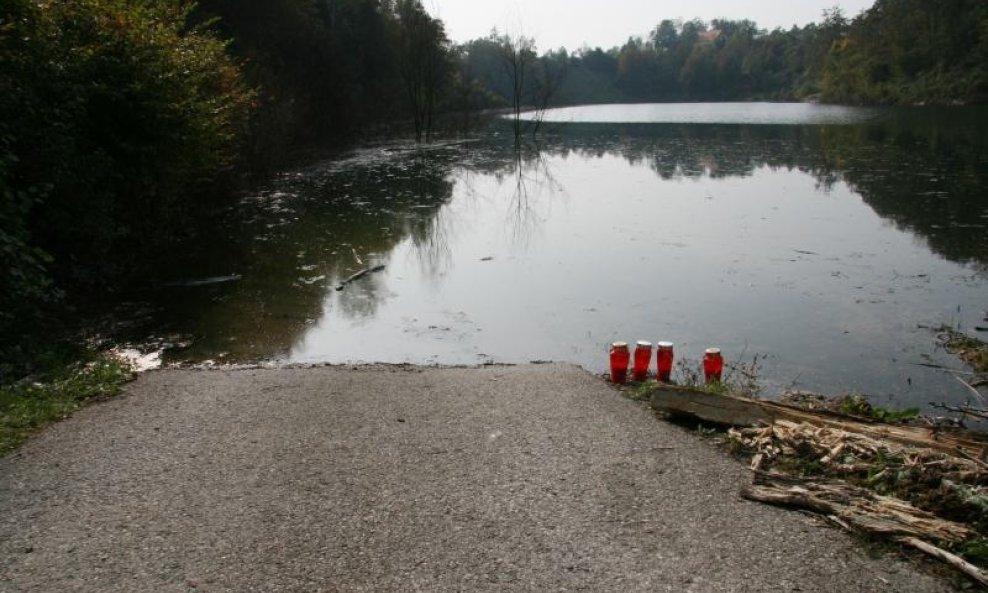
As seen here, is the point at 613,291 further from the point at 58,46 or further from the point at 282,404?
the point at 58,46

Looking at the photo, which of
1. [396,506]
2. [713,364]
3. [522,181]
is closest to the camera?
[396,506]

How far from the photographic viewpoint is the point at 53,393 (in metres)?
5.71

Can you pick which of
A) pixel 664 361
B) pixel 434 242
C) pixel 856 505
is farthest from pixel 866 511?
pixel 434 242

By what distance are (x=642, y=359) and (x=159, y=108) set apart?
7.85m

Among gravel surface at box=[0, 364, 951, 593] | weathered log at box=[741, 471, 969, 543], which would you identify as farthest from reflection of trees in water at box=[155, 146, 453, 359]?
weathered log at box=[741, 471, 969, 543]

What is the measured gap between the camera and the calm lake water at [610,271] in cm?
791

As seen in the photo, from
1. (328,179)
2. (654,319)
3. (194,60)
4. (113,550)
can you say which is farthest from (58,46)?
(328,179)

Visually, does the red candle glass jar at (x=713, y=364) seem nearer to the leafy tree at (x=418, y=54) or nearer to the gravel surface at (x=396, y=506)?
the gravel surface at (x=396, y=506)

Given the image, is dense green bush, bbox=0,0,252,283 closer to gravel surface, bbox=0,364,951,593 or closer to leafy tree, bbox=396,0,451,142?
gravel surface, bbox=0,364,951,593

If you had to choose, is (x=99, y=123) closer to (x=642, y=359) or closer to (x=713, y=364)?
(x=642, y=359)

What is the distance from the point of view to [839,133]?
35719 millimetres

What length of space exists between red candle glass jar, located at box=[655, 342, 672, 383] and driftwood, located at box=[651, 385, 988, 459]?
1092 millimetres

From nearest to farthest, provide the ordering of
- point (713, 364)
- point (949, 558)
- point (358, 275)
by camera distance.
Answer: point (949, 558)
point (713, 364)
point (358, 275)

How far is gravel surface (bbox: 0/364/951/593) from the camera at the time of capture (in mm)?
3342
